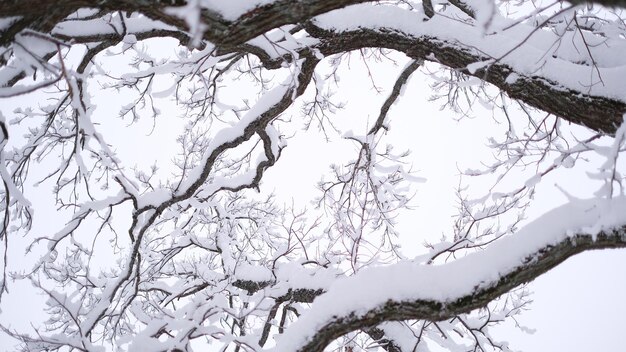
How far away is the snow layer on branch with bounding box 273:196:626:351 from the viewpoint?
1838 mm

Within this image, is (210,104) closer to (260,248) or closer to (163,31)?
(163,31)

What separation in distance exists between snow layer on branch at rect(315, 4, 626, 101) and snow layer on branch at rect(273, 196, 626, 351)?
0.96m

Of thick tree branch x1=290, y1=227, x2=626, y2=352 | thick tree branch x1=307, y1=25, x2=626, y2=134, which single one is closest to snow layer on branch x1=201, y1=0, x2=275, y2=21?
thick tree branch x1=307, y1=25, x2=626, y2=134

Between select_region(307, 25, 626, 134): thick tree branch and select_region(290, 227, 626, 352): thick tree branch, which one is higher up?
select_region(307, 25, 626, 134): thick tree branch

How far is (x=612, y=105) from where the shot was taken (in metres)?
2.31

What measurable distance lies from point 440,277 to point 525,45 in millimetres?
1657

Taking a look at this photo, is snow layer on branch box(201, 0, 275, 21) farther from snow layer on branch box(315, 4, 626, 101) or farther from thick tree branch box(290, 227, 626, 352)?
thick tree branch box(290, 227, 626, 352)

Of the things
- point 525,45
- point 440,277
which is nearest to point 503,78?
point 525,45

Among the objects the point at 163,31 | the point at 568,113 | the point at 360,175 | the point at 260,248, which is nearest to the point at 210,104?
the point at 163,31

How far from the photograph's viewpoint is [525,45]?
2650 mm

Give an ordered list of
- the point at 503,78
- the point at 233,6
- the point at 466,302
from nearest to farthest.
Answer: the point at 233,6
the point at 466,302
the point at 503,78

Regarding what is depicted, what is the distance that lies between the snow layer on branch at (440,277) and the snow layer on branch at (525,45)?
96 centimetres

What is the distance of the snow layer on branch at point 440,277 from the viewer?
6.03 ft

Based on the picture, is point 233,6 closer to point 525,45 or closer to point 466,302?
point 466,302
